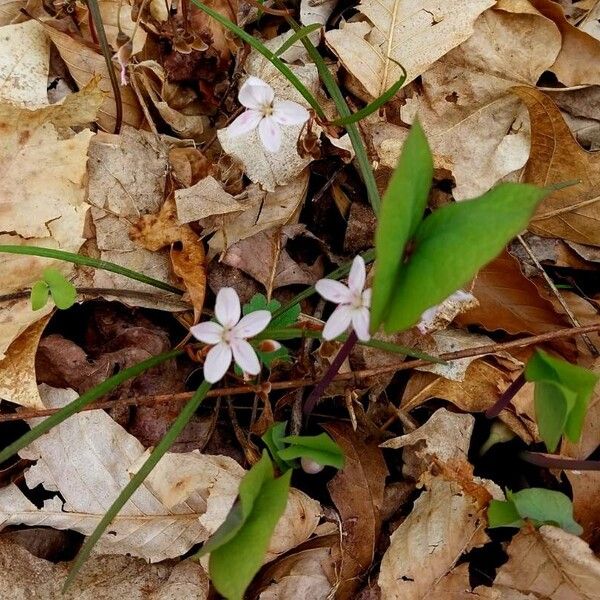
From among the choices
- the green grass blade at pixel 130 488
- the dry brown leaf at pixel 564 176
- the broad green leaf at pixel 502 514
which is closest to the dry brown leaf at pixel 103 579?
the green grass blade at pixel 130 488

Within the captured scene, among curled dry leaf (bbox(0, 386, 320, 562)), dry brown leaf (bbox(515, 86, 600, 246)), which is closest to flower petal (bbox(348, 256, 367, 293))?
curled dry leaf (bbox(0, 386, 320, 562))

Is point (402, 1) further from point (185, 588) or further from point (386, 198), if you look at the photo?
point (185, 588)

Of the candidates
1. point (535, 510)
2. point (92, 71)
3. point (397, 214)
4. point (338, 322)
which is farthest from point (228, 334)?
point (92, 71)

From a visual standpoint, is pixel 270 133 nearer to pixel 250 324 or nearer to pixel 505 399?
pixel 250 324

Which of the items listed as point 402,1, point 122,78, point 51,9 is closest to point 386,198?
point 122,78

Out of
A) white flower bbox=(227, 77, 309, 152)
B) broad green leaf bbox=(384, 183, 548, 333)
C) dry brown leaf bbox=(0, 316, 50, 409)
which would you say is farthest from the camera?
dry brown leaf bbox=(0, 316, 50, 409)

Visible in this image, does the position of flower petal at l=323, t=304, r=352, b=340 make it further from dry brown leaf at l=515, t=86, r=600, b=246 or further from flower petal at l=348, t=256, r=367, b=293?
dry brown leaf at l=515, t=86, r=600, b=246
